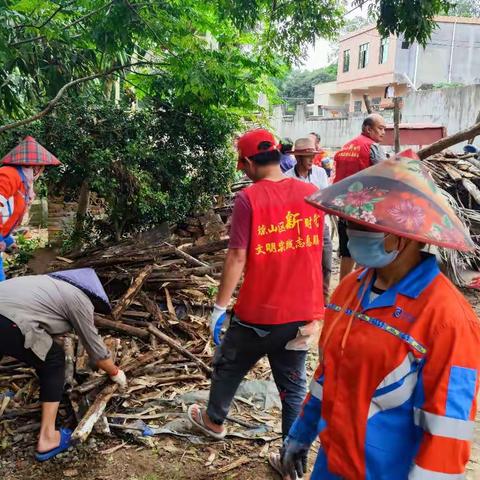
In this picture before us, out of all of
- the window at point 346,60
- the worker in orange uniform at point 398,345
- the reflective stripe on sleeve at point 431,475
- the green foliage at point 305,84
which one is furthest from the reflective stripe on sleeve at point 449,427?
the green foliage at point 305,84

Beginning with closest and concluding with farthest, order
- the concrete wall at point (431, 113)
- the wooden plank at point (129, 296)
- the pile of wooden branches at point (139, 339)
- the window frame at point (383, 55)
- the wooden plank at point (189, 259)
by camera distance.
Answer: the pile of wooden branches at point (139, 339)
the wooden plank at point (129, 296)
the wooden plank at point (189, 259)
the concrete wall at point (431, 113)
the window frame at point (383, 55)

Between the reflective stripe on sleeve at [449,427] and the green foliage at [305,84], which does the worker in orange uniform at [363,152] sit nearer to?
the reflective stripe on sleeve at [449,427]

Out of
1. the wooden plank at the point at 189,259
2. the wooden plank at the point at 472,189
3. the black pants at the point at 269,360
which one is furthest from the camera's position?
the wooden plank at the point at 472,189

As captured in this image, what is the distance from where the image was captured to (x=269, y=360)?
124 inches

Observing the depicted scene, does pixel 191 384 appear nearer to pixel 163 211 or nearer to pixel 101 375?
pixel 101 375

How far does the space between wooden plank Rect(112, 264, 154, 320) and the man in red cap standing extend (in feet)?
6.92

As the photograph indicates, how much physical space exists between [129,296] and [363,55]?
118 ft

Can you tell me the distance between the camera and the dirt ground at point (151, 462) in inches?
127

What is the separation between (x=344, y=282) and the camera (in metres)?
2.00

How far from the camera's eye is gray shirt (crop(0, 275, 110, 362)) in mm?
3135

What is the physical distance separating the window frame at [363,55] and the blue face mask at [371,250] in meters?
37.4

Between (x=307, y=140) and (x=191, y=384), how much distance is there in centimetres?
305

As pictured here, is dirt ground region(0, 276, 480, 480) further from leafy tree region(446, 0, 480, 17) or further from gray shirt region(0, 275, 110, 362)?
leafy tree region(446, 0, 480, 17)

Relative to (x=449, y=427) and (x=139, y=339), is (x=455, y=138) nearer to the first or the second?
(x=139, y=339)
